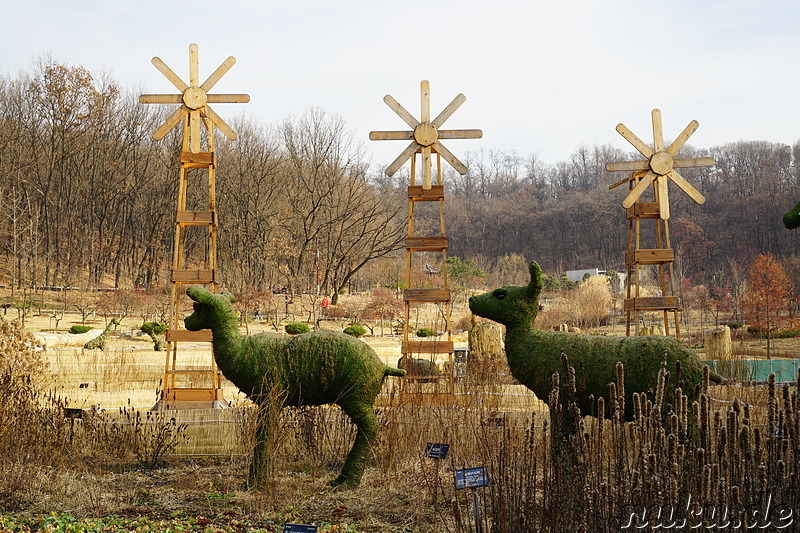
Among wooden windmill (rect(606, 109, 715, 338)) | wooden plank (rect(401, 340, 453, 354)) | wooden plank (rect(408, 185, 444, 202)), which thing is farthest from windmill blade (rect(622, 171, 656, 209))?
wooden plank (rect(401, 340, 453, 354))

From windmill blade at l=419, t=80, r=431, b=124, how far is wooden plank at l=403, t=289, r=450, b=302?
2154mm

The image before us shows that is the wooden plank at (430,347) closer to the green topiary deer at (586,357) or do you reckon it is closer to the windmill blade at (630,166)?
the green topiary deer at (586,357)

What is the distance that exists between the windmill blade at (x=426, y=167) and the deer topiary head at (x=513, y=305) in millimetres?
3470

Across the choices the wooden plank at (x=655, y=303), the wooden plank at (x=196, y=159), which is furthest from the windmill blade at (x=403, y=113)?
the wooden plank at (x=655, y=303)

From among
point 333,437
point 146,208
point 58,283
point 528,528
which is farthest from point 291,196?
point 528,528

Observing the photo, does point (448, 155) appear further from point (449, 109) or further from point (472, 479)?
point (472, 479)

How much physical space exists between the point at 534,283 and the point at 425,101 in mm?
4380

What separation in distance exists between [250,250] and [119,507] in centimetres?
2737

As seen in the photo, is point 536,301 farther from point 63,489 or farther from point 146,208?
point 146,208

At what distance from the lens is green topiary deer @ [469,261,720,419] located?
4.61 m

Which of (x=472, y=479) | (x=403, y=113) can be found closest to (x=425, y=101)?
(x=403, y=113)

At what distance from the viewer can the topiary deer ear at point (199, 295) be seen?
5.23 m

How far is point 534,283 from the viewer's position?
5.09m

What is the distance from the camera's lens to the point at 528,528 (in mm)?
3059
